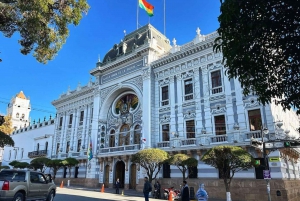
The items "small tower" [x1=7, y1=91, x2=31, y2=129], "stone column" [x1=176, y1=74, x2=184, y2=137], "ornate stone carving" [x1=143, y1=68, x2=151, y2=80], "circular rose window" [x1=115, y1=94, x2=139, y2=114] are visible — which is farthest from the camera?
"small tower" [x1=7, y1=91, x2=31, y2=129]

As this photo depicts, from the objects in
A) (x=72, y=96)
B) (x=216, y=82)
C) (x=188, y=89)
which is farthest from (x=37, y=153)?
(x=216, y=82)

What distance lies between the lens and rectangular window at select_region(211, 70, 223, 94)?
21022mm

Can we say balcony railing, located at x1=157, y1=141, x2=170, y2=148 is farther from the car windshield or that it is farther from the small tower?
the small tower

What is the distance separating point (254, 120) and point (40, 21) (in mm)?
16146

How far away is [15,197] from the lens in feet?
31.0

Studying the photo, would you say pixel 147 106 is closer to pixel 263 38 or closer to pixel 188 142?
pixel 188 142

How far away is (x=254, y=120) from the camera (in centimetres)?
1850

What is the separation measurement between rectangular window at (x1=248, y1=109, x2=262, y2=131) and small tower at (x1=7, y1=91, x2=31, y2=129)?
65939 millimetres

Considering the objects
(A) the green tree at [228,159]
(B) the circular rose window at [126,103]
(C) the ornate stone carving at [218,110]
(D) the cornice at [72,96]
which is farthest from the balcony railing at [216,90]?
(D) the cornice at [72,96]

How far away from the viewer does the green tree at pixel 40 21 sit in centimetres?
812

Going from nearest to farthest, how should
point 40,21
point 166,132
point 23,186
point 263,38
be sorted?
1. point 263,38
2. point 40,21
3. point 23,186
4. point 166,132

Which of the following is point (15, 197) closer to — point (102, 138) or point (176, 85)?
point (176, 85)

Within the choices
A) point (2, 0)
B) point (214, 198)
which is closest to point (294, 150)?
point (214, 198)

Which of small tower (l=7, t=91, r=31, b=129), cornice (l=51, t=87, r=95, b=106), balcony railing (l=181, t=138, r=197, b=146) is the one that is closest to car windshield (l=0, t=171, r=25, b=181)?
balcony railing (l=181, t=138, r=197, b=146)
